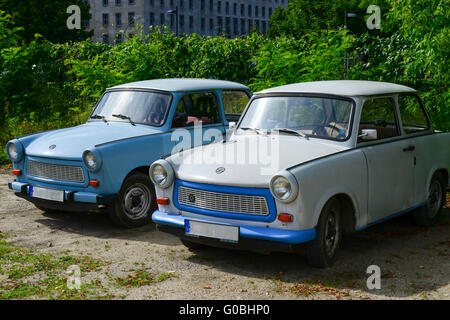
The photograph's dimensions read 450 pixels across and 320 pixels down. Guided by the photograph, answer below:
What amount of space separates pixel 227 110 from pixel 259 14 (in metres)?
125

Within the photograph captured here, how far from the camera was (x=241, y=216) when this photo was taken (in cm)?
591

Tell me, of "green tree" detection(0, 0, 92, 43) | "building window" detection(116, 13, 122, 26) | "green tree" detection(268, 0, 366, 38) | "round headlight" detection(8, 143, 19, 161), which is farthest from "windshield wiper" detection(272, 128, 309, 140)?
"building window" detection(116, 13, 122, 26)

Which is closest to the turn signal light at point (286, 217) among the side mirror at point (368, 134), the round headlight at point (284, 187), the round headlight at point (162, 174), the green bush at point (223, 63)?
the round headlight at point (284, 187)

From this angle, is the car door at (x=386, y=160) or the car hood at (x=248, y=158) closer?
the car hood at (x=248, y=158)

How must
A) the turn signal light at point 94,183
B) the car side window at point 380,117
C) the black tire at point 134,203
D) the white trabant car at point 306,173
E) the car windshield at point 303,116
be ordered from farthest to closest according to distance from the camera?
the black tire at point 134,203
the turn signal light at point 94,183
the car side window at point 380,117
the car windshield at point 303,116
the white trabant car at point 306,173

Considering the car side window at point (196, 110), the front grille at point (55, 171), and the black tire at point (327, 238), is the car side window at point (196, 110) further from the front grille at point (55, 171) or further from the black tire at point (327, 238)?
the black tire at point (327, 238)

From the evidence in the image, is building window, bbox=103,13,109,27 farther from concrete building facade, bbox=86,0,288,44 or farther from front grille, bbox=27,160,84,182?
front grille, bbox=27,160,84,182

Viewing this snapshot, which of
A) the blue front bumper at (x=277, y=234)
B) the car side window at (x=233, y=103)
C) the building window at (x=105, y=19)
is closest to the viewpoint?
the blue front bumper at (x=277, y=234)

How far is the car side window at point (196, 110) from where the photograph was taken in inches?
343

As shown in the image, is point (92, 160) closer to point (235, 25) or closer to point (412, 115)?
point (412, 115)

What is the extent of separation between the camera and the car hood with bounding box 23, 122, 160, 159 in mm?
7844

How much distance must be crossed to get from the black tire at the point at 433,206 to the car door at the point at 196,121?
295 centimetres
